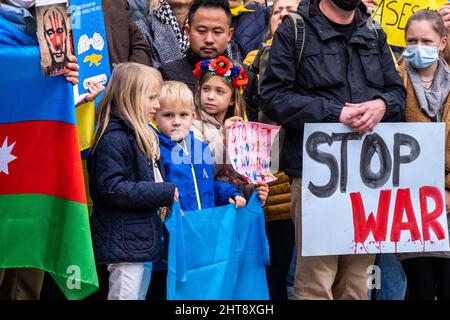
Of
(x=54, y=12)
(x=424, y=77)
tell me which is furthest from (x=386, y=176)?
(x=54, y=12)

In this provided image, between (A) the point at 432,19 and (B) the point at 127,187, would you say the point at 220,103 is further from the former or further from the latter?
(A) the point at 432,19

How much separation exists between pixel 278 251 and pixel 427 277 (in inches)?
43.3

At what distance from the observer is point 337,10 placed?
680 cm

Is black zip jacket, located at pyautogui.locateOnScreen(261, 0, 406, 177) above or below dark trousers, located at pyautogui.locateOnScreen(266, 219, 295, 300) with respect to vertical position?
above

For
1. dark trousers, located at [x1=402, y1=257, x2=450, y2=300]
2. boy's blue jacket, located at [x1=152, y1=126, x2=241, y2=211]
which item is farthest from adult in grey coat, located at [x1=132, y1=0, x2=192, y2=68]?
dark trousers, located at [x1=402, y1=257, x2=450, y2=300]

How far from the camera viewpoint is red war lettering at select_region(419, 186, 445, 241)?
6.90 meters

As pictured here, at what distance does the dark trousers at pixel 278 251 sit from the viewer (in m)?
7.62

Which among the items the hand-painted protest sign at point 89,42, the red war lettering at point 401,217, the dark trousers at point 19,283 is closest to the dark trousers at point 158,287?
the dark trousers at point 19,283

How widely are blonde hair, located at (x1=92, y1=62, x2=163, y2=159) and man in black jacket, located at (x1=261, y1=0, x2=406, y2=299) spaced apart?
2.49ft

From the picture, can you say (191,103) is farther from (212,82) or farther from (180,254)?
(180,254)

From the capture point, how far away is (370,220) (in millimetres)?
6797

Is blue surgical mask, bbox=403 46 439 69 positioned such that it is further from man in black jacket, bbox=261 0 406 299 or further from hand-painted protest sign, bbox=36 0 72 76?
hand-painted protest sign, bbox=36 0 72 76

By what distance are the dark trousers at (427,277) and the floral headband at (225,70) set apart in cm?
165

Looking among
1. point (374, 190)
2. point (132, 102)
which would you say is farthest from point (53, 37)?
point (374, 190)
